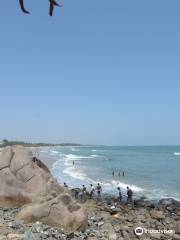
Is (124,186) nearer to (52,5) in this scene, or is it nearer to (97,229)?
(97,229)

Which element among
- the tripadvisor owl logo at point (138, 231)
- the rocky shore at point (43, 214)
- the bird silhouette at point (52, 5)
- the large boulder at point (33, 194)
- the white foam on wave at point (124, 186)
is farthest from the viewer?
the white foam on wave at point (124, 186)

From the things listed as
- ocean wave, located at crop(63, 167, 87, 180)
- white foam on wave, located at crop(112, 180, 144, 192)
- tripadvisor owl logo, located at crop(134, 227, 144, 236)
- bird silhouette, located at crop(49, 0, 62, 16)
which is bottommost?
white foam on wave, located at crop(112, 180, 144, 192)

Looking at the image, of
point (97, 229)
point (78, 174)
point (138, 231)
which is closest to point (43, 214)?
point (97, 229)

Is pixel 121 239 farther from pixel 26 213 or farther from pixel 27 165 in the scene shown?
pixel 27 165

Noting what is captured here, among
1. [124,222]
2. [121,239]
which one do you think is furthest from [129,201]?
[121,239]

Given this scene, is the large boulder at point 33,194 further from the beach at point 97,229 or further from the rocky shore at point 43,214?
the beach at point 97,229

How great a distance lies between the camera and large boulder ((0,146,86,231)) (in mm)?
13703

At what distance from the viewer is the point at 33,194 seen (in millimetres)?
16391

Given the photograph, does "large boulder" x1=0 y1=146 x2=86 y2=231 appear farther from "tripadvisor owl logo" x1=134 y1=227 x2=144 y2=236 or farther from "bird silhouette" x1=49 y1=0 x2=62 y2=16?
"bird silhouette" x1=49 y1=0 x2=62 y2=16

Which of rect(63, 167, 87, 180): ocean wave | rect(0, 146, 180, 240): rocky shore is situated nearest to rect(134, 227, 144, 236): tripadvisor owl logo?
rect(0, 146, 180, 240): rocky shore

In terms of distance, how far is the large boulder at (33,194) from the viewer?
1370 cm

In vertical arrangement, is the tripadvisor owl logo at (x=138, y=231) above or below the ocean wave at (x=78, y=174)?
above

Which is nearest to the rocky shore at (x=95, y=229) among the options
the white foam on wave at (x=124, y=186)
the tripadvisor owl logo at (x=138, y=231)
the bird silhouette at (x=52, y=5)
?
the tripadvisor owl logo at (x=138, y=231)

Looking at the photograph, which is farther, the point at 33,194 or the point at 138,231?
the point at 138,231
